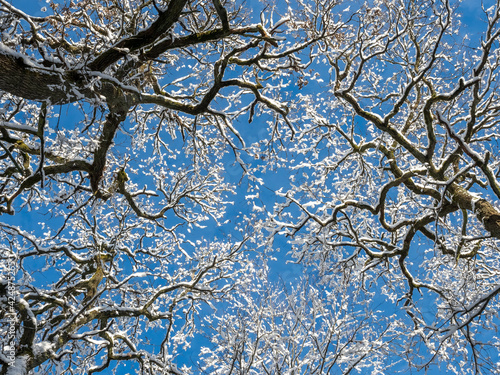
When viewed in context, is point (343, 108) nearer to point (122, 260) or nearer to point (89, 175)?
point (89, 175)

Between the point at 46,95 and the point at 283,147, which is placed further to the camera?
the point at 283,147

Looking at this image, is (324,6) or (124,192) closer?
(324,6)

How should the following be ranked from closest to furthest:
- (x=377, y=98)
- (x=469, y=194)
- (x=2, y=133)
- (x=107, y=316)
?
(x=2, y=133) < (x=469, y=194) < (x=107, y=316) < (x=377, y=98)

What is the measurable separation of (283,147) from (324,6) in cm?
294

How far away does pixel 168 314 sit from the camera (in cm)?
645

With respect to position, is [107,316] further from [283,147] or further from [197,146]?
[283,147]

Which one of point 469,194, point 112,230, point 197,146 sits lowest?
point 469,194

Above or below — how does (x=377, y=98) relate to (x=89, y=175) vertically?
above

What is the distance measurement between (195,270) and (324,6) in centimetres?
632

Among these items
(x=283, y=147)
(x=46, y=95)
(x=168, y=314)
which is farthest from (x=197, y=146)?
(x=46, y=95)

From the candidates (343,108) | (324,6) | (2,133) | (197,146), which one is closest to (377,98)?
(343,108)

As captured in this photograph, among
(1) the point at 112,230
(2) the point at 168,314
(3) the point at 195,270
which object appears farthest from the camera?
(1) the point at 112,230

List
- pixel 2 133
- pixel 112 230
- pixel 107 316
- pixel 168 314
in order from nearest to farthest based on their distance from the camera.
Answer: pixel 2 133
pixel 107 316
pixel 168 314
pixel 112 230

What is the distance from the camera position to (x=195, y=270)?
8.63 m
